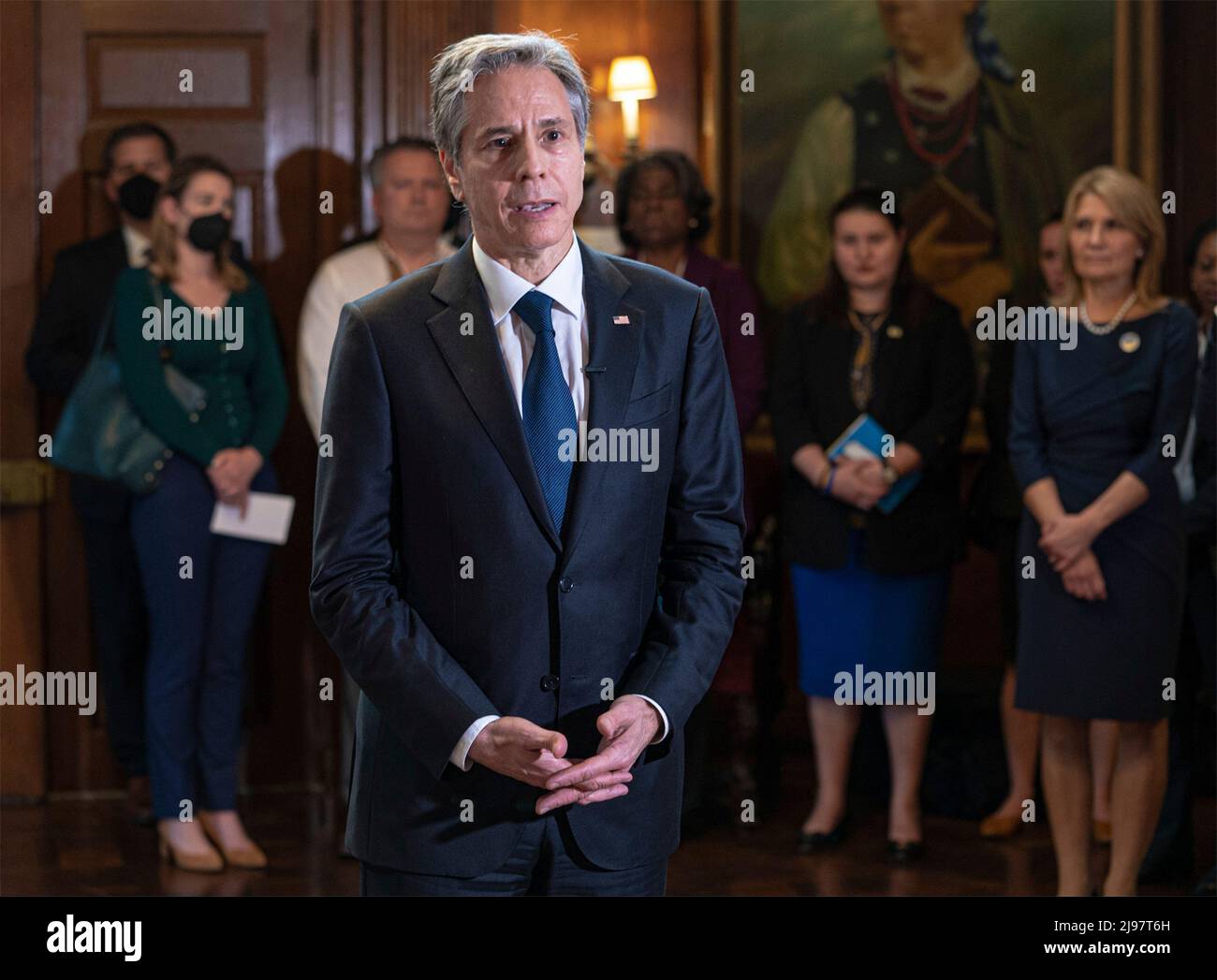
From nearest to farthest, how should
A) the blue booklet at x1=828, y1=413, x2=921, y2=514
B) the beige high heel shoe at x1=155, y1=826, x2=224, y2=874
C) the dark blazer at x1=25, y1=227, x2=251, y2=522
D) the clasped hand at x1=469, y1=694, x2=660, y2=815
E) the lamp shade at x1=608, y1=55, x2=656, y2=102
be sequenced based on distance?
the clasped hand at x1=469, y1=694, x2=660, y2=815 < the beige high heel shoe at x1=155, y1=826, x2=224, y2=874 < the blue booklet at x1=828, y1=413, x2=921, y2=514 < the dark blazer at x1=25, y1=227, x2=251, y2=522 < the lamp shade at x1=608, y1=55, x2=656, y2=102

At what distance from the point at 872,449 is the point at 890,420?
0.13m

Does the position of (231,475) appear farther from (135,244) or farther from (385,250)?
(135,244)

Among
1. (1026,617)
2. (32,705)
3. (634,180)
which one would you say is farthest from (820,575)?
(32,705)

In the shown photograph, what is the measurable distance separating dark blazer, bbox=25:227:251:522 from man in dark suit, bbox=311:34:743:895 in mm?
3058

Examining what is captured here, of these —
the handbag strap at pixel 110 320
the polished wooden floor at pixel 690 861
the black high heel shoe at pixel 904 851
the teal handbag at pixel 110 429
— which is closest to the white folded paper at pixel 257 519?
the teal handbag at pixel 110 429

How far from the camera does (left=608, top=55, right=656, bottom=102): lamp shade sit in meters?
5.39

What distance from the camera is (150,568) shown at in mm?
4324

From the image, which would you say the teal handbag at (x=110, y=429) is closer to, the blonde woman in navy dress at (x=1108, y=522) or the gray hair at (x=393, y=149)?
the gray hair at (x=393, y=149)

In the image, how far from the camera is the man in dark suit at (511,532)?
1.86m

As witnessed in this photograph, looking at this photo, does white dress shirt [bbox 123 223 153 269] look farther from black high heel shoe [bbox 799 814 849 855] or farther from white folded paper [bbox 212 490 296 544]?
black high heel shoe [bbox 799 814 849 855]

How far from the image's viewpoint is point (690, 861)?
4.39m

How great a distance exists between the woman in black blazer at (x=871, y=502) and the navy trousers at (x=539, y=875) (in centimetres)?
263

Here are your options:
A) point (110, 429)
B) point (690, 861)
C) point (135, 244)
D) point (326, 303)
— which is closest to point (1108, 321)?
point (690, 861)

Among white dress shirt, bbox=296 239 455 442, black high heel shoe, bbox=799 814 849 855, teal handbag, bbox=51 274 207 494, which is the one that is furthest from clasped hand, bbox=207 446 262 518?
black high heel shoe, bbox=799 814 849 855
